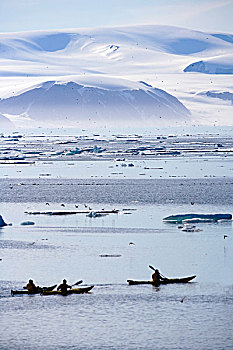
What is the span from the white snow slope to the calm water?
93.5 meters

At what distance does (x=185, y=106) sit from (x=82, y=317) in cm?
12703

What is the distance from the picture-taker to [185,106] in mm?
142000

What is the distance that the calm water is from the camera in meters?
15.2

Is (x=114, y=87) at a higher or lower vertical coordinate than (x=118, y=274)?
higher

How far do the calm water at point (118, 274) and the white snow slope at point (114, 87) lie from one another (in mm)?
93523

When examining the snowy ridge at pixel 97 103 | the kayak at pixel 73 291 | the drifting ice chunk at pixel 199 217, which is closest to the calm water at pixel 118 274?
the kayak at pixel 73 291

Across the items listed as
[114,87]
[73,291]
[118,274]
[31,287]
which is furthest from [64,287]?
[114,87]

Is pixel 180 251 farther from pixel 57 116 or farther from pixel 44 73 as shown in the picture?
pixel 44 73

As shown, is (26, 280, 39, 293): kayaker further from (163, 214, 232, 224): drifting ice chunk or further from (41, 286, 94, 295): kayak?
(163, 214, 232, 224): drifting ice chunk

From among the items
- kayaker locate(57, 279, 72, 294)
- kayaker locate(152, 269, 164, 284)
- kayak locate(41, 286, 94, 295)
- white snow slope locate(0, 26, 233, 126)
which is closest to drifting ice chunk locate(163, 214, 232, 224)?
kayaker locate(152, 269, 164, 284)

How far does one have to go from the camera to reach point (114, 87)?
130375 millimetres

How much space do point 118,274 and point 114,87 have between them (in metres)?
112

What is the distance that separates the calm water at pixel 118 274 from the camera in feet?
49.8

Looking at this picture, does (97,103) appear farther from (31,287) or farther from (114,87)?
(31,287)
